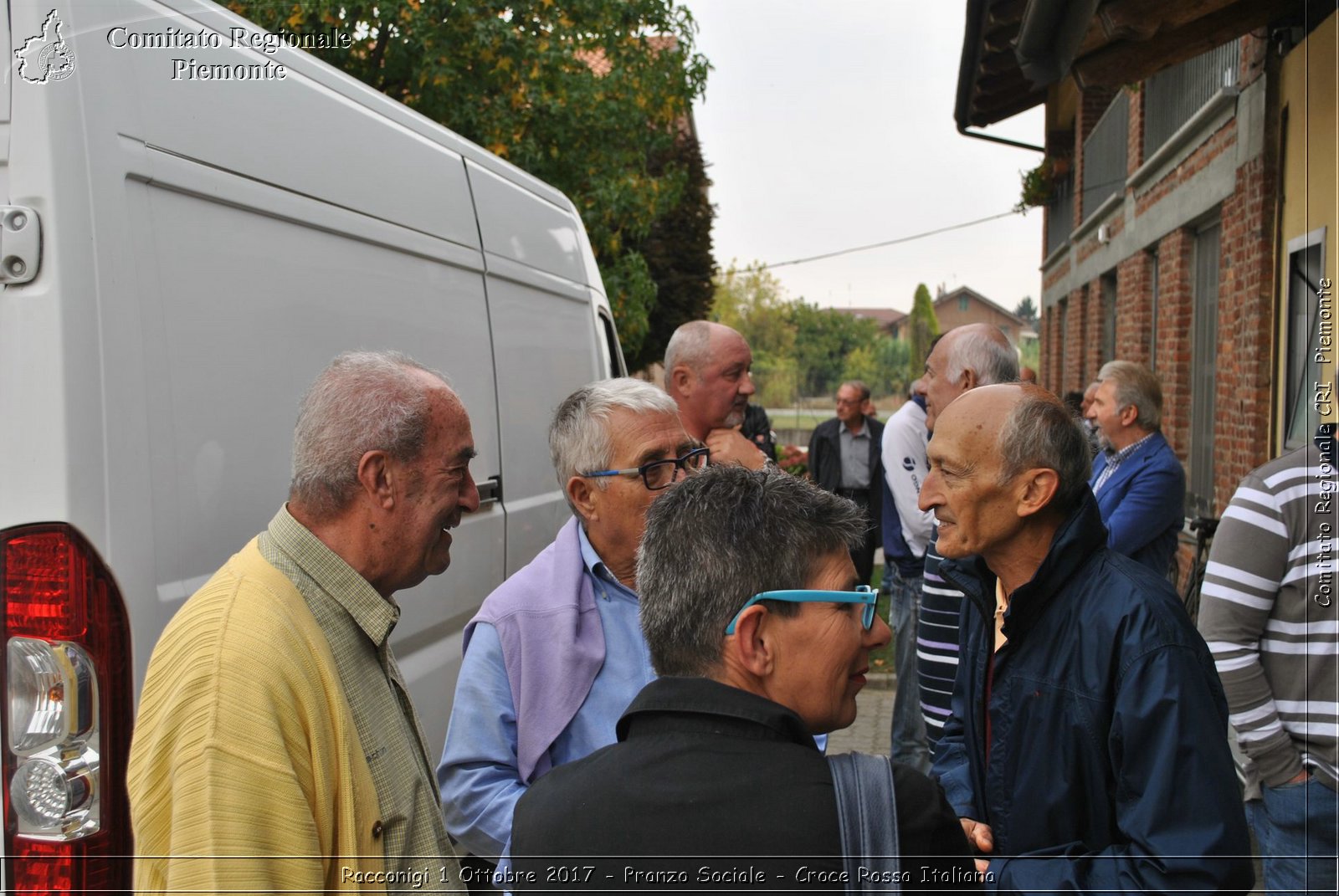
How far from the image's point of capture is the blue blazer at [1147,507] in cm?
416

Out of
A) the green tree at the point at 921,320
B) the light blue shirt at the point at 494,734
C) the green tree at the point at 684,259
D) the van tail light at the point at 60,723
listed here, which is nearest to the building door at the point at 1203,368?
the light blue shirt at the point at 494,734

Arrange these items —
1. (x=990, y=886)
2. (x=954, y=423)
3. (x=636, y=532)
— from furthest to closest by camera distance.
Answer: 1. (x=636, y=532)
2. (x=954, y=423)
3. (x=990, y=886)

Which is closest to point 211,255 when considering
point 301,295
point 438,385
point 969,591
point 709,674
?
point 301,295

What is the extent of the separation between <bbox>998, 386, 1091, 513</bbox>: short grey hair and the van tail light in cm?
178

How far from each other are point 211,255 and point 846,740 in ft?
16.7

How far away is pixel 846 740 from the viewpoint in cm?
652

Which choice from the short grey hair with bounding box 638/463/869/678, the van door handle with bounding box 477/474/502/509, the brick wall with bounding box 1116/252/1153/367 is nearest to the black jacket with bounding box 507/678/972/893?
the short grey hair with bounding box 638/463/869/678

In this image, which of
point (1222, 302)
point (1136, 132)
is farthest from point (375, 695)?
point (1136, 132)

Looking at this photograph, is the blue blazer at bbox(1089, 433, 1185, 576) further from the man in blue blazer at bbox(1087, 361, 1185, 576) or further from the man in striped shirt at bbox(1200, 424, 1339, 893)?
the man in striped shirt at bbox(1200, 424, 1339, 893)

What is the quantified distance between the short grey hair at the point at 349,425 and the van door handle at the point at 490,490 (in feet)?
5.92

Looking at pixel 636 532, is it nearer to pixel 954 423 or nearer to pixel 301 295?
pixel 954 423

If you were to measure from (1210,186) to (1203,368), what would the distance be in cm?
155

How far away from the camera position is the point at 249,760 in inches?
60.7

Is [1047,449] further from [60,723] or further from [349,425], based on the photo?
[60,723]
